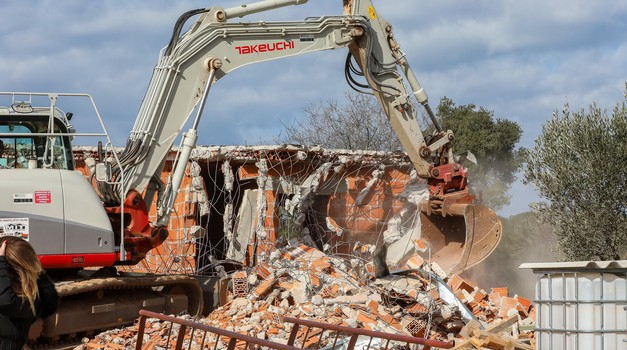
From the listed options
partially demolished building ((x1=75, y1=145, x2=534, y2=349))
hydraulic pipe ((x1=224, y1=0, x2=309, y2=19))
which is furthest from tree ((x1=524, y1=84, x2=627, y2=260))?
hydraulic pipe ((x1=224, y1=0, x2=309, y2=19))

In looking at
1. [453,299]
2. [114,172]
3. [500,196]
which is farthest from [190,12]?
[500,196]

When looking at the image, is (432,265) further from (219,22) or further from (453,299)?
(219,22)

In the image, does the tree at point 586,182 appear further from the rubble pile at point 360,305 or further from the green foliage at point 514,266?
the rubble pile at point 360,305

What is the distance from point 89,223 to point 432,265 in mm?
6282

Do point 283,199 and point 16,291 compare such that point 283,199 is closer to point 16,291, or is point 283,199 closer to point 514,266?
point 514,266

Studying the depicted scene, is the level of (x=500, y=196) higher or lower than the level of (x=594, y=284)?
higher

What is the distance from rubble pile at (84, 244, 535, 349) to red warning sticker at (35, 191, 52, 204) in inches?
76.2

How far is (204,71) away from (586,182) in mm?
8832

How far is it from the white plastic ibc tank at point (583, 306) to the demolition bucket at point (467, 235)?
5.68 m

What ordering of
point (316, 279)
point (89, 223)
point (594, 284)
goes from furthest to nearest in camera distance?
1. point (316, 279)
2. point (89, 223)
3. point (594, 284)

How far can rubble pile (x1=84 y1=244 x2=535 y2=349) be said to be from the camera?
11445 mm

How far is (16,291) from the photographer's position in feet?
20.4

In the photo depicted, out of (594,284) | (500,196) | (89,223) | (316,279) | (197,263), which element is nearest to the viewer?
(594,284)

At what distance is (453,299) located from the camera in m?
12.6
